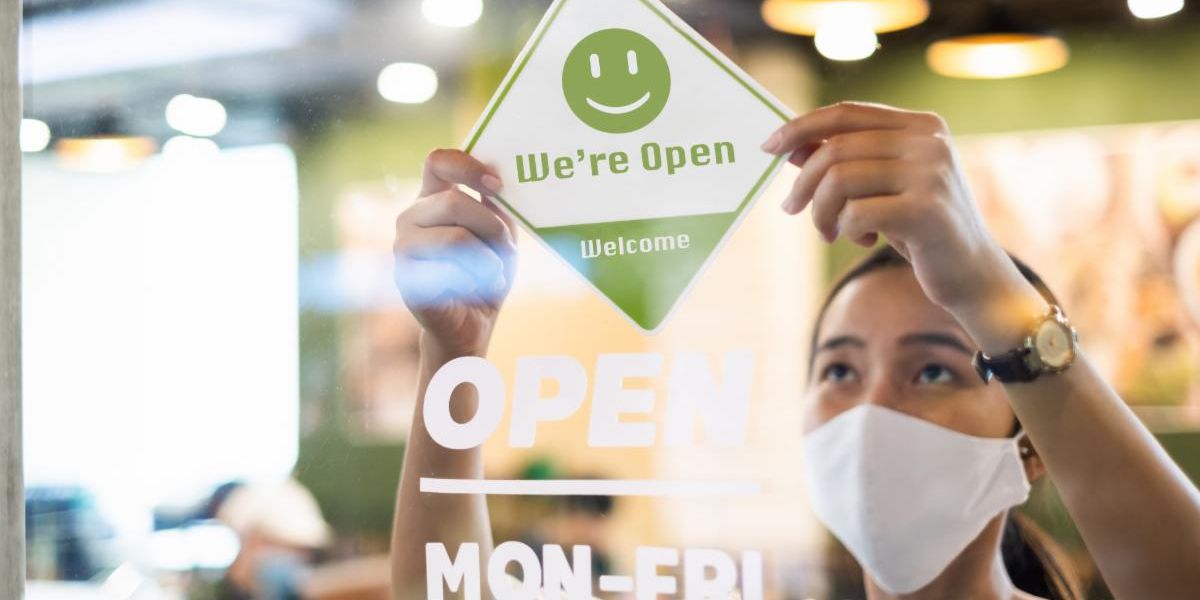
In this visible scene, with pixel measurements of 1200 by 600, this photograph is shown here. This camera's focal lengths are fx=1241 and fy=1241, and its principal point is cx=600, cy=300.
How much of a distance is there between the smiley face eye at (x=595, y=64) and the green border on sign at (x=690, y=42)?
0.33 ft

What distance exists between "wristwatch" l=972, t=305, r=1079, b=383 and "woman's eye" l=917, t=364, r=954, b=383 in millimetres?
88

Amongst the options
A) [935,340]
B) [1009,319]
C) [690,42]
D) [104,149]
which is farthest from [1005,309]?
[104,149]

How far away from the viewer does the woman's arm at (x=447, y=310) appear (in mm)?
2139

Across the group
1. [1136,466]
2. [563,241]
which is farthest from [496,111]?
[1136,466]

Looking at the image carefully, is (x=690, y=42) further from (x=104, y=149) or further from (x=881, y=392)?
(x=104, y=149)

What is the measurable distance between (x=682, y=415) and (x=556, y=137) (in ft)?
1.69

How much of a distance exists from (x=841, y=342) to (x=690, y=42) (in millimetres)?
544

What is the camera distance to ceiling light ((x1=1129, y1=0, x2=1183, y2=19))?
1734 mm

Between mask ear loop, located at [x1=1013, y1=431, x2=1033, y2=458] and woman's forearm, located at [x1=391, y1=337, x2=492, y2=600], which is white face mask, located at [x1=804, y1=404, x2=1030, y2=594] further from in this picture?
woman's forearm, located at [x1=391, y1=337, x2=492, y2=600]

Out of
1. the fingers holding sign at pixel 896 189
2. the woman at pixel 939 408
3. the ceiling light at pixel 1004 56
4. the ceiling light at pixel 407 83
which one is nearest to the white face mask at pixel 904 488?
the woman at pixel 939 408

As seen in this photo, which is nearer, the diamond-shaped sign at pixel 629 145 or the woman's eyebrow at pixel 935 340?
the woman's eyebrow at pixel 935 340

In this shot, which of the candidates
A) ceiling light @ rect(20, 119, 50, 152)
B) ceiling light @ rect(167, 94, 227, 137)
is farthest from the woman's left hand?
ceiling light @ rect(20, 119, 50, 152)

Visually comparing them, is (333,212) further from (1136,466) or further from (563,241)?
(1136,466)

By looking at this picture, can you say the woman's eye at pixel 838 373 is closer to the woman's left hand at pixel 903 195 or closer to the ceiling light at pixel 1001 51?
the woman's left hand at pixel 903 195
